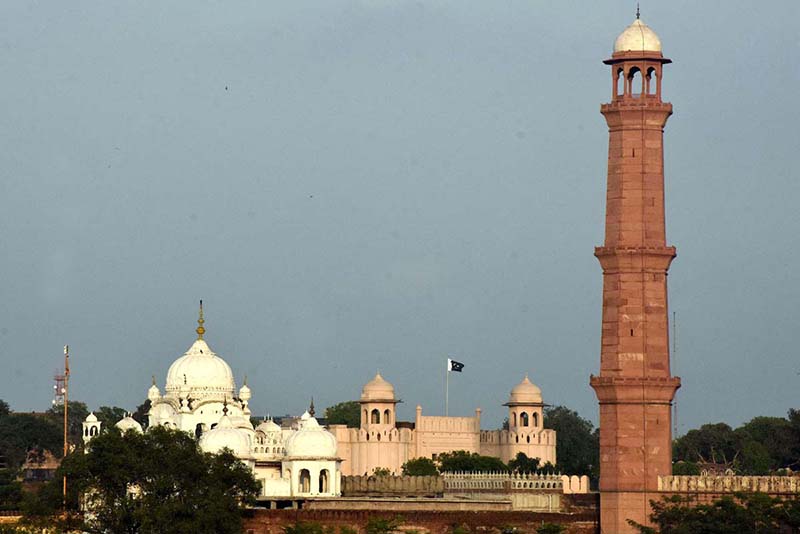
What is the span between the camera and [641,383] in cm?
7575

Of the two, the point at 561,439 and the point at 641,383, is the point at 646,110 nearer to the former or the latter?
the point at 641,383

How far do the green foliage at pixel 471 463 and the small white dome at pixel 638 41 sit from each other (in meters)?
45.5

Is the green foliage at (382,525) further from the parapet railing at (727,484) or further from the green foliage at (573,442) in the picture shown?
the green foliage at (573,442)

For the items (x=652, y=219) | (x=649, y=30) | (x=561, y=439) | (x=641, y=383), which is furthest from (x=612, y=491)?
(x=561, y=439)

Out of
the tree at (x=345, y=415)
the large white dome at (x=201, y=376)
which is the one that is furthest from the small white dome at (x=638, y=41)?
the tree at (x=345, y=415)

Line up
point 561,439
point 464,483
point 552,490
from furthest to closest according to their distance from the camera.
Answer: point 561,439 → point 464,483 → point 552,490

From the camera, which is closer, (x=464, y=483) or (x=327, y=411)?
(x=464, y=483)

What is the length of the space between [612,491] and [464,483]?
28669 millimetres

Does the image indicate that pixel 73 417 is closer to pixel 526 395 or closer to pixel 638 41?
pixel 526 395

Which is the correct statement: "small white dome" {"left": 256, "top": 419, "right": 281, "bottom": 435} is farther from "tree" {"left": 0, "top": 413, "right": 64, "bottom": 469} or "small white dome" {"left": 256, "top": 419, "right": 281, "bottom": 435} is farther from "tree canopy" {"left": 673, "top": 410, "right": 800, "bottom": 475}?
"tree" {"left": 0, "top": 413, "right": 64, "bottom": 469}

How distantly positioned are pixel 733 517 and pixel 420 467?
49.6m

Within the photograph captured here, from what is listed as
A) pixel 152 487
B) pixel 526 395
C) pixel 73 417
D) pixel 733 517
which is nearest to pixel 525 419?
pixel 526 395

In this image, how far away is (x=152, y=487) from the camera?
7975 cm

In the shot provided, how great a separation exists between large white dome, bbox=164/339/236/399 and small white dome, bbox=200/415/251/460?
34.0 ft
